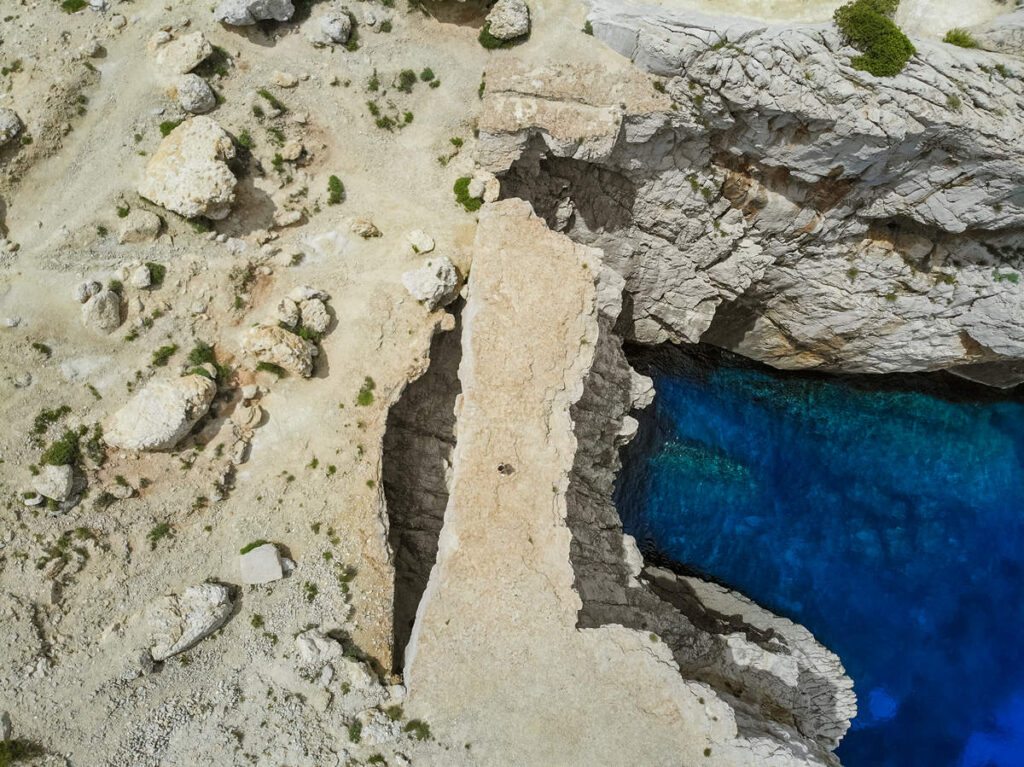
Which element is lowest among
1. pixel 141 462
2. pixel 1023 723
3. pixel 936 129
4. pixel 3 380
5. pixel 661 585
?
pixel 1023 723

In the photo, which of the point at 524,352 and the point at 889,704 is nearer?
the point at 524,352

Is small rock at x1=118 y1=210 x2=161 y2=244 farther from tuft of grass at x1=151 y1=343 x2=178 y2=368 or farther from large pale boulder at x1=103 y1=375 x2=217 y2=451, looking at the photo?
large pale boulder at x1=103 y1=375 x2=217 y2=451

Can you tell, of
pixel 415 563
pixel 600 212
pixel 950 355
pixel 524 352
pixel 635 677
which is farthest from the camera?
pixel 950 355

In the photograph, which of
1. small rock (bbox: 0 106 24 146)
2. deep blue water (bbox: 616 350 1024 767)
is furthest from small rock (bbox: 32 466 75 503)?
deep blue water (bbox: 616 350 1024 767)

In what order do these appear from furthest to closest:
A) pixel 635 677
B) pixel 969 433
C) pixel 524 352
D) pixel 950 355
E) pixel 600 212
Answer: pixel 969 433
pixel 950 355
pixel 600 212
pixel 524 352
pixel 635 677

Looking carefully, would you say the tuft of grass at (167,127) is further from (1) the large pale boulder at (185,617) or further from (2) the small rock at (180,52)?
(1) the large pale boulder at (185,617)

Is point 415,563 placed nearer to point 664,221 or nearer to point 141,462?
point 141,462

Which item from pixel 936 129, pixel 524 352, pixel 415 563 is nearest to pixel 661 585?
pixel 415 563
